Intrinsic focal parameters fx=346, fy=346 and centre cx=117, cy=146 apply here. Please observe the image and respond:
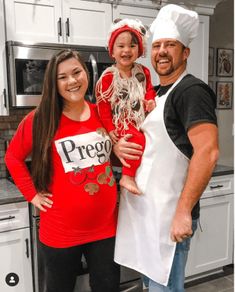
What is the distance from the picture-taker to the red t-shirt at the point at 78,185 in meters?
1.42

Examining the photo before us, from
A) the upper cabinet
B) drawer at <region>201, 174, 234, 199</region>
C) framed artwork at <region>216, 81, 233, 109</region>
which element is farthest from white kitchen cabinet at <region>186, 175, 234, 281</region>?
the upper cabinet

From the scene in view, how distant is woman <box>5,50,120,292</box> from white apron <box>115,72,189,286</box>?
0.13 m

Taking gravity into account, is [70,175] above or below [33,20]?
below

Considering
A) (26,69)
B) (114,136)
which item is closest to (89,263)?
(114,136)

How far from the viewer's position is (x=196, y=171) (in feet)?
3.85

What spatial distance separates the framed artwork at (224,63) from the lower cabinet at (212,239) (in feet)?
4.74

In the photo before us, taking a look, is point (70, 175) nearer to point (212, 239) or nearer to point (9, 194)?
point (9, 194)

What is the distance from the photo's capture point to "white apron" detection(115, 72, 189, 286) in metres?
1.28

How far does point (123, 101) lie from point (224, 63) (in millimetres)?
2465

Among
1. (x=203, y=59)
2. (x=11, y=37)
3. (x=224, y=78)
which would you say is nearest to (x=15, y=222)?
(x=11, y=37)

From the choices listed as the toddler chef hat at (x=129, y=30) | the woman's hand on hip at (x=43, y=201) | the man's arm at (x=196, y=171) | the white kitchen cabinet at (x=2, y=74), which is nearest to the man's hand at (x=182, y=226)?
the man's arm at (x=196, y=171)

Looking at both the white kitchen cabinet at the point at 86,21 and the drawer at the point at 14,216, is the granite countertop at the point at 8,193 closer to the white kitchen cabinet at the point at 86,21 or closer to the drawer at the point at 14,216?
the drawer at the point at 14,216

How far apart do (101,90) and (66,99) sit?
0.51ft

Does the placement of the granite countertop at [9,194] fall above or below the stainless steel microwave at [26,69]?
below
